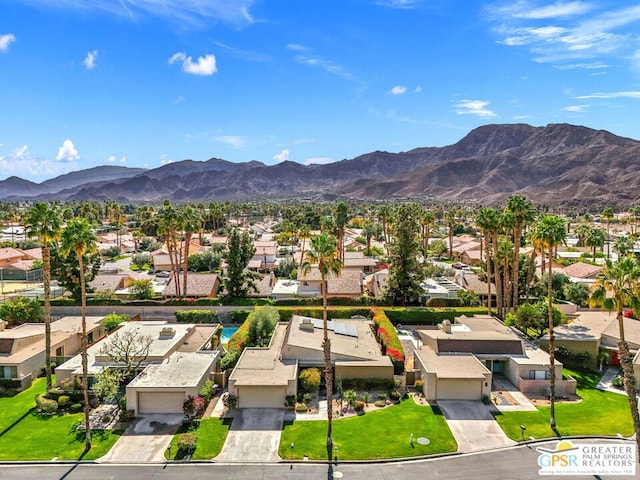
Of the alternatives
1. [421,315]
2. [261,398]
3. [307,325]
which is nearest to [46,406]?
[261,398]

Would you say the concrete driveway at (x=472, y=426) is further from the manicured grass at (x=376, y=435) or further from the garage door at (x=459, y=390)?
the manicured grass at (x=376, y=435)

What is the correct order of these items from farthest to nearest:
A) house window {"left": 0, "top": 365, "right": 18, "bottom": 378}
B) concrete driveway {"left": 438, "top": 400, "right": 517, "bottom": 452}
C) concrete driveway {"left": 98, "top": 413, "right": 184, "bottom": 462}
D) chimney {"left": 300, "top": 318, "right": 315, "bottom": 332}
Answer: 1. chimney {"left": 300, "top": 318, "right": 315, "bottom": 332}
2. house window {"left": 0, "top": 365, "right": 18, "bottom": 378}
3. concrete driveway {"left": 438, "top": 400, "right": 517, "bottom": 452}
4. concrete driveway {"left": 98, "top": 413, "right": 184, "bottom": 462}

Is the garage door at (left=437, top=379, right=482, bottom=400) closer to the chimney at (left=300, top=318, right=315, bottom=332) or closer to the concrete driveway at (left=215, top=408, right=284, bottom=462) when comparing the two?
the concrete driveway at (left=215, top=408, right=284, bottom=462)

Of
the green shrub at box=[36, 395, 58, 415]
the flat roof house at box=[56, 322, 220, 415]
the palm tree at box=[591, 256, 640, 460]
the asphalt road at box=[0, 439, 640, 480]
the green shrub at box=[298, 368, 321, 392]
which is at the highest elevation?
the palm tree at box=[591, 256, 640, 460]

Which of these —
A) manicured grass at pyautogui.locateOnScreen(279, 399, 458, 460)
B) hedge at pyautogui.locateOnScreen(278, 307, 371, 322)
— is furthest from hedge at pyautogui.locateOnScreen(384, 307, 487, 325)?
manicured grass at pyautogui.locateOnScreen(279, 399, 458, 460)

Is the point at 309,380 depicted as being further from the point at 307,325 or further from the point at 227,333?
the point at 227,333

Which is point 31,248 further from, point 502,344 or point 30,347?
point 502,344

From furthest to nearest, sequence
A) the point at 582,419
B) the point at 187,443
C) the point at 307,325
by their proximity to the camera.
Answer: the point at 307,325
the point at 582,419
the point at 187,443
